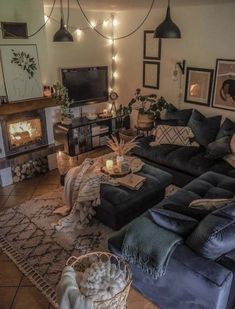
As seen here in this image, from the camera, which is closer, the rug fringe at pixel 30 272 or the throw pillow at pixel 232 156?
the rug fringe at pixel 30 272

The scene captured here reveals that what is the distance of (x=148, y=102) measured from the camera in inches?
215

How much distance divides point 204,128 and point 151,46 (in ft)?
6.18

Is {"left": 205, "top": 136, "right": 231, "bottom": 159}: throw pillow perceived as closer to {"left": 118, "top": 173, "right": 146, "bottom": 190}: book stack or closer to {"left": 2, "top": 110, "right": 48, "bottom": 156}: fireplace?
{"left": 118, "top": 173, "right": 146, "bottom": 190}: book stack

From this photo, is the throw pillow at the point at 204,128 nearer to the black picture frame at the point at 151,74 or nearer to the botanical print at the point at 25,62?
the black picture frame at the point at 151,74

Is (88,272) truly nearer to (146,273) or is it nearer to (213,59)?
(146,273)

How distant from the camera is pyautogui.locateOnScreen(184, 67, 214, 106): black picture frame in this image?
4.46 meters

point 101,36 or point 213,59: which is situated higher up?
point 101,36

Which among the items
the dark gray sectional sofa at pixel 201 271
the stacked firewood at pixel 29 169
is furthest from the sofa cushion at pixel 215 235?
the stacked firewood at pixel 29 169

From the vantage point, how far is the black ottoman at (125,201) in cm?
294

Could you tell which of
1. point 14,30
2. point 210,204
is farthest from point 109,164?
point 14,30

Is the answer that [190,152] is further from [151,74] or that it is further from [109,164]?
[151,74]

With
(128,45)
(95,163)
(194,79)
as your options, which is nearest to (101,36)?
(128,45)

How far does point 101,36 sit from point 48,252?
13.6 feet

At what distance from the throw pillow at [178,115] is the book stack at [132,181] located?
1.64 meters
